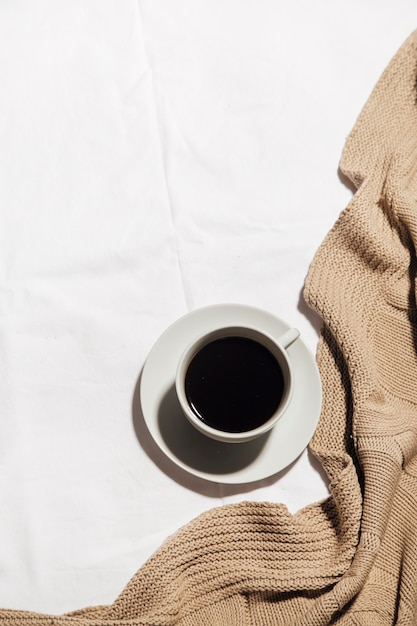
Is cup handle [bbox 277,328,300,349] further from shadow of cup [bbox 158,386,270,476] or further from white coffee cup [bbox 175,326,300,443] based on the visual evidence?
shadow of cup [bbox 158,386,270,476]

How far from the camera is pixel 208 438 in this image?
2.12 ft

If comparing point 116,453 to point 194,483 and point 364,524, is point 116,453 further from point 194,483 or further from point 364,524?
point 364,524

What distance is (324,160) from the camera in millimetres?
735

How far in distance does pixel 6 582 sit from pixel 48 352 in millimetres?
225

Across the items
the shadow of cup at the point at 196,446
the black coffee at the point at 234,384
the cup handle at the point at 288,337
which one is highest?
the cup handle at the point at 288,337

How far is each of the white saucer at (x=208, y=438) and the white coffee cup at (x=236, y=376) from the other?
32 mm

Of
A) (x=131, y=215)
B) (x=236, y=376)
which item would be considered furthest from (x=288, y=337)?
(x=131, y=215)

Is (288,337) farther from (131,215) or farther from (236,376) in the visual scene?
(131,215)

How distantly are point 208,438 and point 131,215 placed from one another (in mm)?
253

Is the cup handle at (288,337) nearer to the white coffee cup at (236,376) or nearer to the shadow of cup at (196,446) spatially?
the white coffee cup at (236,376)

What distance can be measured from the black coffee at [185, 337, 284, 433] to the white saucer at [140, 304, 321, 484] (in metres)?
0.04

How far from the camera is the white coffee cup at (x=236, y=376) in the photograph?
607 mm

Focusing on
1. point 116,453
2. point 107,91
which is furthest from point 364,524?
point 107,91

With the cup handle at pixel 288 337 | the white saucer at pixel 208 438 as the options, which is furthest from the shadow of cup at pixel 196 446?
the cup handle at pixel 288 337
